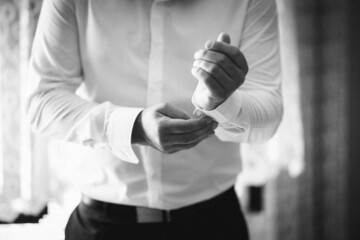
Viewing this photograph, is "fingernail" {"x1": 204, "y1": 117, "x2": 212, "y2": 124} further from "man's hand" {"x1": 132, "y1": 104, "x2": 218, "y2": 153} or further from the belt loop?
A: the belt loop

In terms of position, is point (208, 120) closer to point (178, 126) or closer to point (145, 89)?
point (178, 126)

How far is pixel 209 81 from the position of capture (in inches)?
29.7

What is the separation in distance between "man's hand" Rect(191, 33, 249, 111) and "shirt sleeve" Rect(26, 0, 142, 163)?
202 mm

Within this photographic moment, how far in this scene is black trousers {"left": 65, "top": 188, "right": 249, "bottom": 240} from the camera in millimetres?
→ 1007

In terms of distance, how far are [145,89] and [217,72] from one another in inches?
11.9

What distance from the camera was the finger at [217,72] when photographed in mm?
744

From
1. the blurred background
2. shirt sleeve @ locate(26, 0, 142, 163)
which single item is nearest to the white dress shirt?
shirt sleeve @ locate(26, 0, 142, 163)

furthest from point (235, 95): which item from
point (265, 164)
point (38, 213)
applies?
point (265, 164)

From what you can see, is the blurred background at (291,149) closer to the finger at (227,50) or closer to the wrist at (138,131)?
the wrist at (138,131)

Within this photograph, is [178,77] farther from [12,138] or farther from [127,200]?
[12,138]

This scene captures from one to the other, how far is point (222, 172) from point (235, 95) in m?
0.28

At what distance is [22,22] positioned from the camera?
4.90 ft

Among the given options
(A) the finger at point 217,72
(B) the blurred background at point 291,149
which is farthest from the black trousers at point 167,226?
(B) the blurred background at point 291,149

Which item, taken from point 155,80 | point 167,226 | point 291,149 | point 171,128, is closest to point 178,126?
point 171,128
